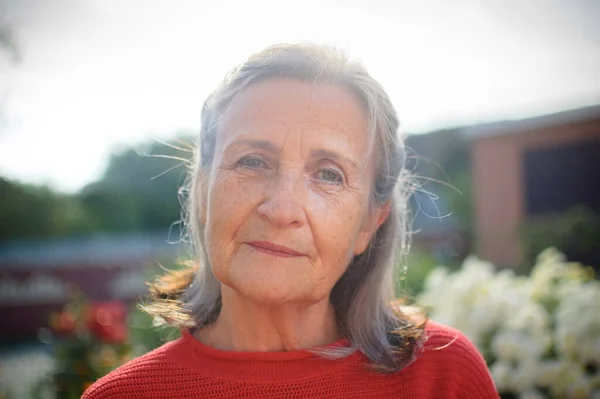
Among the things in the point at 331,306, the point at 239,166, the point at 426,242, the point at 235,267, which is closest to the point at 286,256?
the point at 235,267

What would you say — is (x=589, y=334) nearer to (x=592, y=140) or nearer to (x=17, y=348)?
(x=592, y=140)

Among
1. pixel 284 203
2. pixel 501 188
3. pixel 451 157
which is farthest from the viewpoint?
pixel 451 157

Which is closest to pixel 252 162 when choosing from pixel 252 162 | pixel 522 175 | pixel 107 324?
pixel 252 162

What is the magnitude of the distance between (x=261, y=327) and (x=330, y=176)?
0.60 metres

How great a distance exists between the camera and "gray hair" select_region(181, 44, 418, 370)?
6.01ft

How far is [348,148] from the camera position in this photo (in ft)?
5.97

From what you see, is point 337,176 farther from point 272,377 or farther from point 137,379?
point 137,379

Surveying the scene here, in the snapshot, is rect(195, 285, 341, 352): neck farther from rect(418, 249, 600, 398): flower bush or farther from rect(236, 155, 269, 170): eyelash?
rect(418, 249, 600, 398): flower bush

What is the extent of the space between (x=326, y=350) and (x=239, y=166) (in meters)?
0.73

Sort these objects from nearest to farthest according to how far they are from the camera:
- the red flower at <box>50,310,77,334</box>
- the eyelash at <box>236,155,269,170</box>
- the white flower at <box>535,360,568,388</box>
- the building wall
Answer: the eyelash at <box>236,155,269,170</box> → the white flower at <box>535,360,568,388</box> → the red flower at <box>50,310,77,334</box> → the building wall

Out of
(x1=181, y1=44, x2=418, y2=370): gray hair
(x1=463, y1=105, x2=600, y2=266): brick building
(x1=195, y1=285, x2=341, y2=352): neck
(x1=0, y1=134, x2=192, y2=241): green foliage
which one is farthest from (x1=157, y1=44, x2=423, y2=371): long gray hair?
(x1=0, y1=134, x2=192, y2=241): green foliage

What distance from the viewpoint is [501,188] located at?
13.7m

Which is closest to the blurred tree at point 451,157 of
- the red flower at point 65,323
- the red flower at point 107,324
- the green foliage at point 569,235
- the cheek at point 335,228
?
the green foliage at point 569,235

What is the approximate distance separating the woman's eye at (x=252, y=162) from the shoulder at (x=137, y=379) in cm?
75
